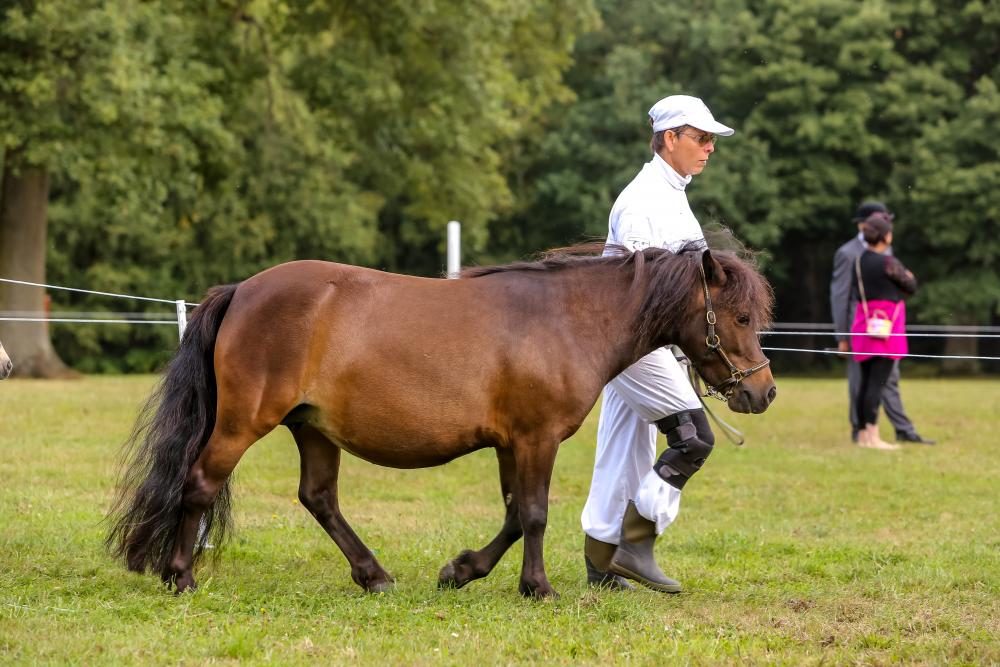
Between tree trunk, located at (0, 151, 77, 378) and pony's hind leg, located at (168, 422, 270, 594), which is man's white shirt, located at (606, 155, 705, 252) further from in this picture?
tree trunk, located at (0, 151, 77, 378)

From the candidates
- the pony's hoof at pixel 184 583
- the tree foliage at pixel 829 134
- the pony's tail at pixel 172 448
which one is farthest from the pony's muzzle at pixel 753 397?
the tree foliage at pixel 829 134

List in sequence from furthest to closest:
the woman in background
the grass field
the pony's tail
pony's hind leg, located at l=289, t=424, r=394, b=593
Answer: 1. the woman in background
2. pony's hind leg, located at l=289, t=424, r=394, b=593
3. the pony's tail
4. the grass field

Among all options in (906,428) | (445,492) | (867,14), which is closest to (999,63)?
(867,14)

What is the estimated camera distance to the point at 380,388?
243 inches

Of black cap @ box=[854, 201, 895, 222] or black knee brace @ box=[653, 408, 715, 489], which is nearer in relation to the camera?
black knee brace @ box=[653, 408, 715, 489]

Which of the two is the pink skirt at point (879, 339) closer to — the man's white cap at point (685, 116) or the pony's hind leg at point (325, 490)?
the man's white cap at point (685, 116)

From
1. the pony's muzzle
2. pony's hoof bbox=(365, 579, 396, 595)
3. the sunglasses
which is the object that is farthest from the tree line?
the pony's muzzle

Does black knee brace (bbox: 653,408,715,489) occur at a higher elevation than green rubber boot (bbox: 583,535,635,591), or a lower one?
higher

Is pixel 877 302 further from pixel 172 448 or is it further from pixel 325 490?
pixel 172 448

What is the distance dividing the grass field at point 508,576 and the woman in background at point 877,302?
1086mm

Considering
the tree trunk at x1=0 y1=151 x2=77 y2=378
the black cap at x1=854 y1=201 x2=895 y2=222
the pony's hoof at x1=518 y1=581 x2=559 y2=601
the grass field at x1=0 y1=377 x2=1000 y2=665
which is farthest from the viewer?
the tree trunk at x1=0 y1=151 x2=77 y2=378

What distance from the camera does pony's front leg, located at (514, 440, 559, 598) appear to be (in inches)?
245

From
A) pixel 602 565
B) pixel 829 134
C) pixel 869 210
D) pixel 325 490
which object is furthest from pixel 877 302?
pixel 829 134

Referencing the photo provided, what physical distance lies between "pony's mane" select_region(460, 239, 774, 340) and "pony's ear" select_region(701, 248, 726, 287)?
1.6 inches
